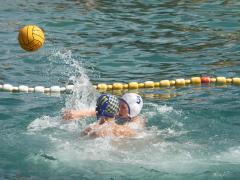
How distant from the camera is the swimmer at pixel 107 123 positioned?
768cm

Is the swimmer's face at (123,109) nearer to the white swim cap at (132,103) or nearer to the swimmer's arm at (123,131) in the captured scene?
the white swim cap at (132,103)

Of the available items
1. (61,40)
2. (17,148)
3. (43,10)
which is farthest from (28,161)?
(43,10)

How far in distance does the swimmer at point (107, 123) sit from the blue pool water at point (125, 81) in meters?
0.11

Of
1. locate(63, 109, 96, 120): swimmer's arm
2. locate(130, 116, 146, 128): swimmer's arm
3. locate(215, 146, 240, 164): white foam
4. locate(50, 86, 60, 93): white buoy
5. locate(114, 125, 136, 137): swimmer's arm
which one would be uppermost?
locate(50, 86, 60, 93): white buoy

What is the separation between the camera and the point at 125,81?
10930 mm

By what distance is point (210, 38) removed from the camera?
13.4 metres

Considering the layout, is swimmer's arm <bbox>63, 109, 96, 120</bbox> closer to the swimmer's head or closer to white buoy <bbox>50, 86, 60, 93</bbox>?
the swimmer's head

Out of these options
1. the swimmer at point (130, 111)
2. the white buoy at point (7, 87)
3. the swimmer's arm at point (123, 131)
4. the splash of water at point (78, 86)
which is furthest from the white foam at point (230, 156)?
the white buoy at point (7, 87)

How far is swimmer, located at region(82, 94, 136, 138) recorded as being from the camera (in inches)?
302

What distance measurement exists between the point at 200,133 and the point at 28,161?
2400 mm

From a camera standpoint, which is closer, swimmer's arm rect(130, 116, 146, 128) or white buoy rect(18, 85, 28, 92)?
swimmer's arm rect(130, 116, 146, 128)

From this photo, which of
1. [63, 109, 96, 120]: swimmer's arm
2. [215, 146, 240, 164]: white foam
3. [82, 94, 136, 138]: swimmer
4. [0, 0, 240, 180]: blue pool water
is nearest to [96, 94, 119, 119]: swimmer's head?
[82, 94, 136, 138]: swimmer

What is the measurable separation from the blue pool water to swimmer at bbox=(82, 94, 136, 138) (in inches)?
4.2

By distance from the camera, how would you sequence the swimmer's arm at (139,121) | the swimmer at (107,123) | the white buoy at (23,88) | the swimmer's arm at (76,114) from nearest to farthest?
1. the swimmer at (107,123)
2. the swimmer's arm at (139,121)
3. the swimmer's arm at (76,114)
4. the white buoy at (23,88)
